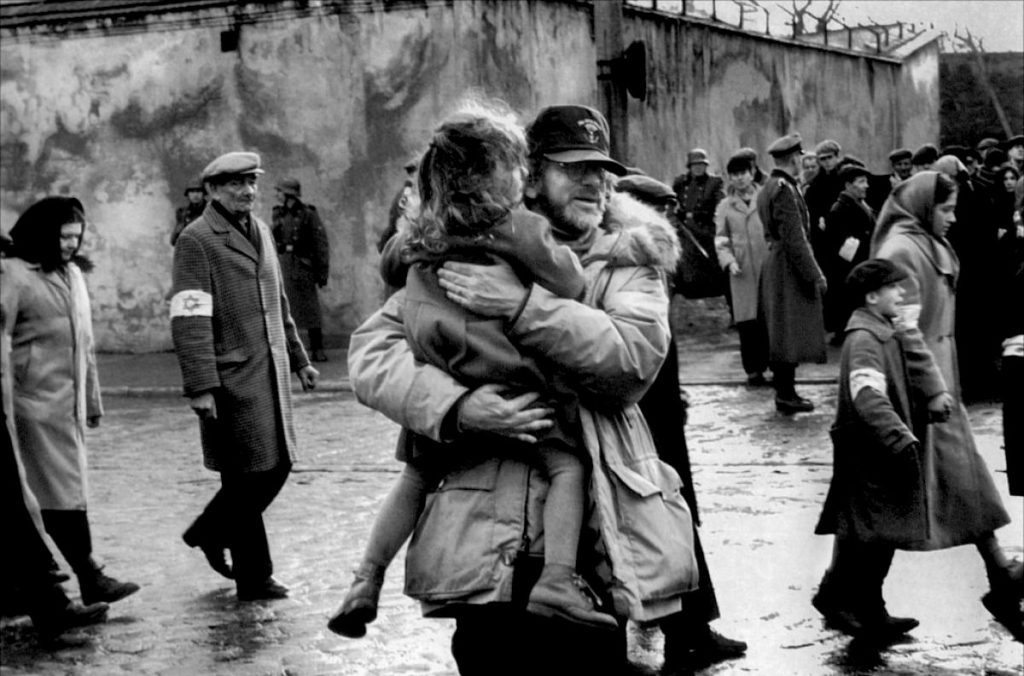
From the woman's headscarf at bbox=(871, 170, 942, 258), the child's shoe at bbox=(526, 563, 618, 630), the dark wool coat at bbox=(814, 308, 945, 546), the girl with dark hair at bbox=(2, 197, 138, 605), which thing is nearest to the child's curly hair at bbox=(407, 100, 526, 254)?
the child's shoe at bbox=(526, 563, 618, 630)

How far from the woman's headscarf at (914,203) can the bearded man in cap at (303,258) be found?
1065cm

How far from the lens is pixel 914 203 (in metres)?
7.65

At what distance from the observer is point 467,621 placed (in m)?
3.87

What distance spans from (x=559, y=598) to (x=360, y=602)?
0.56 metres

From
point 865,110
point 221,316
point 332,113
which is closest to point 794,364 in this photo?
point 221,316

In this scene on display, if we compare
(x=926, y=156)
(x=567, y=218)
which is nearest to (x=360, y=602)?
(x=567, y=218)

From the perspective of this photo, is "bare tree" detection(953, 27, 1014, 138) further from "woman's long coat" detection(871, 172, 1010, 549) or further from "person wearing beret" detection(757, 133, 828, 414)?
"woman's long coat" detection(871, 172, 1010, 549)

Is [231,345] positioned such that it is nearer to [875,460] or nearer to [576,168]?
[875,460]

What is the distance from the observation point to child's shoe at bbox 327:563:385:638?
13.1ft

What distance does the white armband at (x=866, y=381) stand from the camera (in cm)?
631

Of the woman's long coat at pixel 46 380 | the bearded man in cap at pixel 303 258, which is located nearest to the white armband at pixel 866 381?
Result: the woman's long coat at pixel 46 380

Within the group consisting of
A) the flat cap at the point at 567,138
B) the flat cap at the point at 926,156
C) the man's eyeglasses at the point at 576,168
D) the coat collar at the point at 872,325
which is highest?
the flat cap at the point at 926,156

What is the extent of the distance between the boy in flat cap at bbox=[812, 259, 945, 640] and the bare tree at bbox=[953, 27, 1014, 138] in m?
32.3

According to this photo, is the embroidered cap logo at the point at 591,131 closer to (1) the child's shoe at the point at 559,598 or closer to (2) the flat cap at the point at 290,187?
(1) the child's shoe at the point at 559,598
